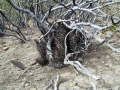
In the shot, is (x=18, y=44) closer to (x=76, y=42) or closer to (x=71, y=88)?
(x=76, y=42)

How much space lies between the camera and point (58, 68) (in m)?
2.44

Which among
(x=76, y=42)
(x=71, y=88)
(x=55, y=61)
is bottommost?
(x=71, y=88)

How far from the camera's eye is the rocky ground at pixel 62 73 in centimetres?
211

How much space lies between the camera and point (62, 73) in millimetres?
2330

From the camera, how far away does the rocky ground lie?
2.11 m

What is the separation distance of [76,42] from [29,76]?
699 mm

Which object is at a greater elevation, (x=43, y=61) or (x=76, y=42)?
(x=76, y=42)

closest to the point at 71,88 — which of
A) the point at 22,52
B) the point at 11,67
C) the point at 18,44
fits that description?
the point at 11,67

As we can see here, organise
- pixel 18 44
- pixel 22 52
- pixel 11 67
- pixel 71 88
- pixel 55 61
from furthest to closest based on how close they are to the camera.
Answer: pixel 18 44, pixel 22 52, pixel 11 67, pixel 55 61, pixel 71 88

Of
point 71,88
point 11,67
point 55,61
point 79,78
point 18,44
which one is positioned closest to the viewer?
point 71,88

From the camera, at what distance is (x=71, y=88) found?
6.79 ft

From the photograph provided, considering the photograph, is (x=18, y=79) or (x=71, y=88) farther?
(x=18, y=79)

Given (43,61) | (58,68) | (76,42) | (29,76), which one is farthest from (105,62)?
(29,76)

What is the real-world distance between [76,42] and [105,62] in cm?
43
